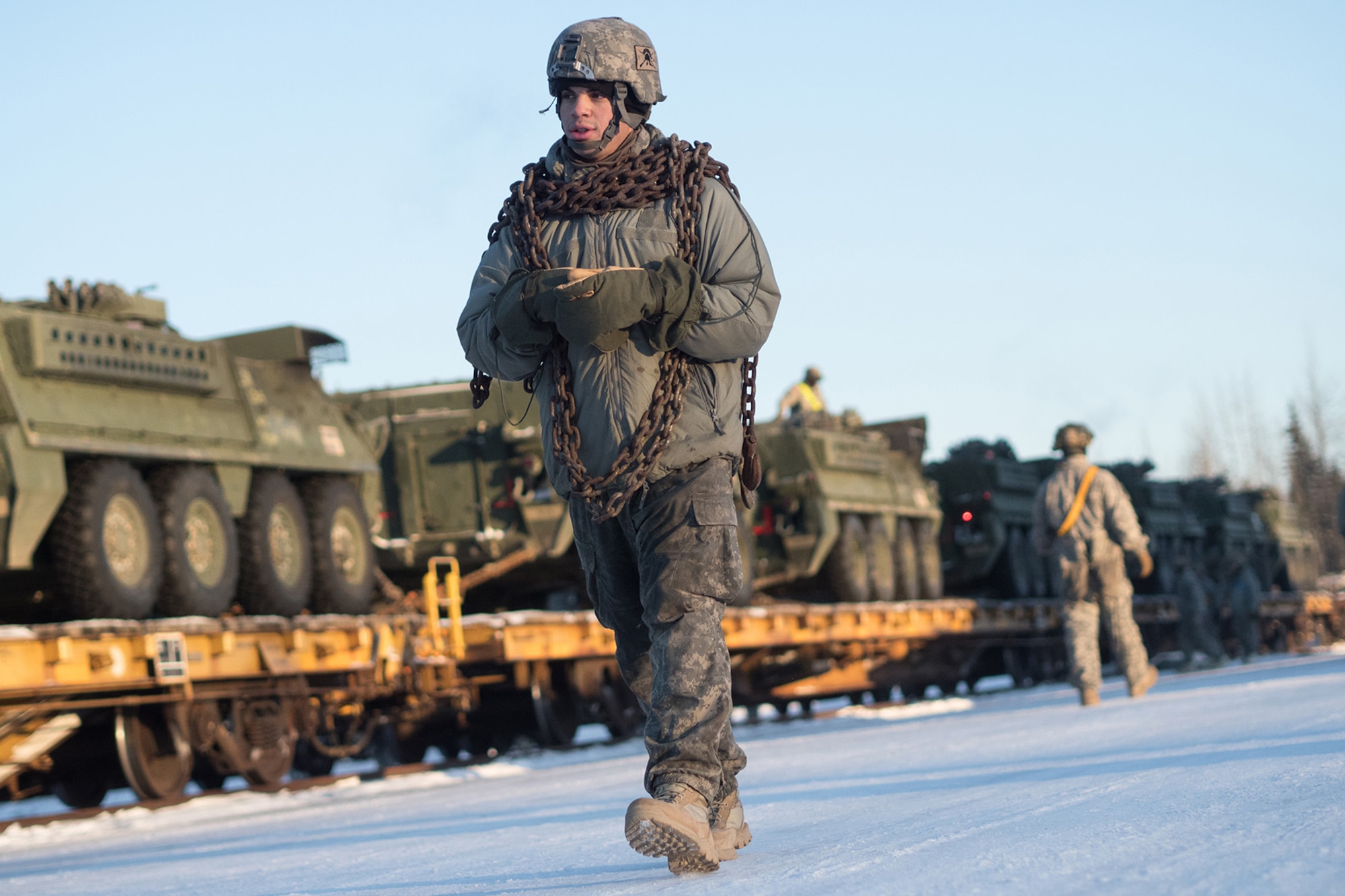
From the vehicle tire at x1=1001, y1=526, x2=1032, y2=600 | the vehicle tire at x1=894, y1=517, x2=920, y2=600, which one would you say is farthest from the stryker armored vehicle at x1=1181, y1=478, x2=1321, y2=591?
the vehicle tire at x1=894, y1=517, x2=920, y2=600

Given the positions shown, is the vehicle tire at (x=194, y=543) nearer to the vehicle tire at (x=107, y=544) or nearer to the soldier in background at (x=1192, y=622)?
the vehicle tire at (x=107, y=544)

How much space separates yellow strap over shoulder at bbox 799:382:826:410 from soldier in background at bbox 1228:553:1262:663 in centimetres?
949

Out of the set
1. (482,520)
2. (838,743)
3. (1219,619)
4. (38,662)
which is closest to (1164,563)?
(1219,619)

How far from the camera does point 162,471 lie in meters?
12.2

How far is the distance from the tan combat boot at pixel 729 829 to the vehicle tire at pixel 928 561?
20203 mm

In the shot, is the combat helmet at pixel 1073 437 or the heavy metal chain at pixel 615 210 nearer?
the heavy metal chain at pixel 615 210

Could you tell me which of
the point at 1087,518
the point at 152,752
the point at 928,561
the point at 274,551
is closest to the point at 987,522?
the point at 928,561

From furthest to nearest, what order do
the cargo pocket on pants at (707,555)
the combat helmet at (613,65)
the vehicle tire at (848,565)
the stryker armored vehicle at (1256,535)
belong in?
1. the stryker armored vehicle at (1256,535)
2. the vehicle tire at (848,565)
3. the combat helmet at (613,65)
4. the cargo pocket on pants at (707,555)

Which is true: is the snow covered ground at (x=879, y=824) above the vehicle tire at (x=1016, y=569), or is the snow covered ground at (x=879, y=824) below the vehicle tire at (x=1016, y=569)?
below

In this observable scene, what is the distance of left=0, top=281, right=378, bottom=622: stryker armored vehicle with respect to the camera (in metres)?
10.9

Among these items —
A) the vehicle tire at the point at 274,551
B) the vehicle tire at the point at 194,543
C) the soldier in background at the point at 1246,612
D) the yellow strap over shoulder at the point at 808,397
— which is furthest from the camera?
the soldier in background at the point at 1246,612

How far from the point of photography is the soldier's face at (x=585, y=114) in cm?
433

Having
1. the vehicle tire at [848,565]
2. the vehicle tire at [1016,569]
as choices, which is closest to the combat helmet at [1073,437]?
the vehicle tire at [848,565]

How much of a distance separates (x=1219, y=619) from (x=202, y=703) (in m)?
21.4
